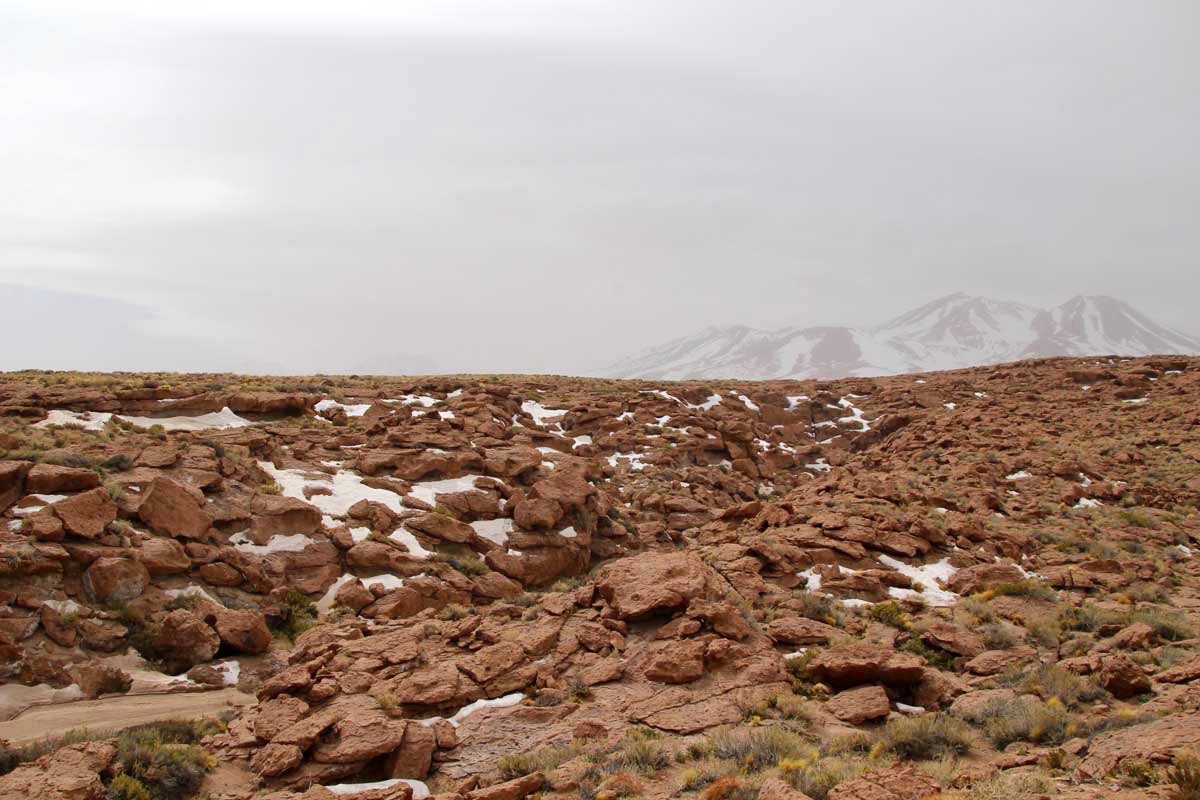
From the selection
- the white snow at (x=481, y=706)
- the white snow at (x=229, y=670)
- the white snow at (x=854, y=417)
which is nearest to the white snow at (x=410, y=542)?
the white snow at (x=229, y=670)

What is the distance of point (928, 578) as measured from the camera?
15.3 meters

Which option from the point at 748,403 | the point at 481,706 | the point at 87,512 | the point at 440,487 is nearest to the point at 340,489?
the point at 440,487

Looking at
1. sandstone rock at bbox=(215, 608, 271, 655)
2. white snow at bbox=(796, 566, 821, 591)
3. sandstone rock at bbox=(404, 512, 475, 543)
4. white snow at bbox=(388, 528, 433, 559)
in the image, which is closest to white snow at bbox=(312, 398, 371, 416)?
sandstone rock at bbox=(404, 512, 475, 543)

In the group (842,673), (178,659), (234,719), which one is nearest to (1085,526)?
(842,673)

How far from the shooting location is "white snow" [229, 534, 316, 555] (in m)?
16.8

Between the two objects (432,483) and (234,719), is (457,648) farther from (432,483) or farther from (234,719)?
(432,483)

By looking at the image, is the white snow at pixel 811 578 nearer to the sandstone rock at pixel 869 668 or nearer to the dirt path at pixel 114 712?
the sandstone rock at pixel 869 668

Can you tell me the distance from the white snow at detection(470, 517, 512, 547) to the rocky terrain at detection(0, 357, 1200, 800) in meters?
0.08

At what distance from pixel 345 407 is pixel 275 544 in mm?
12752

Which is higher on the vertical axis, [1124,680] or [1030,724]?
[1124,680]

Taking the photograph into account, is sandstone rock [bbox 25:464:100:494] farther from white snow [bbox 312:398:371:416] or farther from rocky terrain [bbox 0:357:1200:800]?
white snow [bbox 312:398:371:416]

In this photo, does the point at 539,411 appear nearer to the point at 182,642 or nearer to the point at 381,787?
the point at 182,642

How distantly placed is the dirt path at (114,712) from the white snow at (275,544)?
4.85 metres

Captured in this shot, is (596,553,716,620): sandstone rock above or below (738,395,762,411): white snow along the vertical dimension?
below
